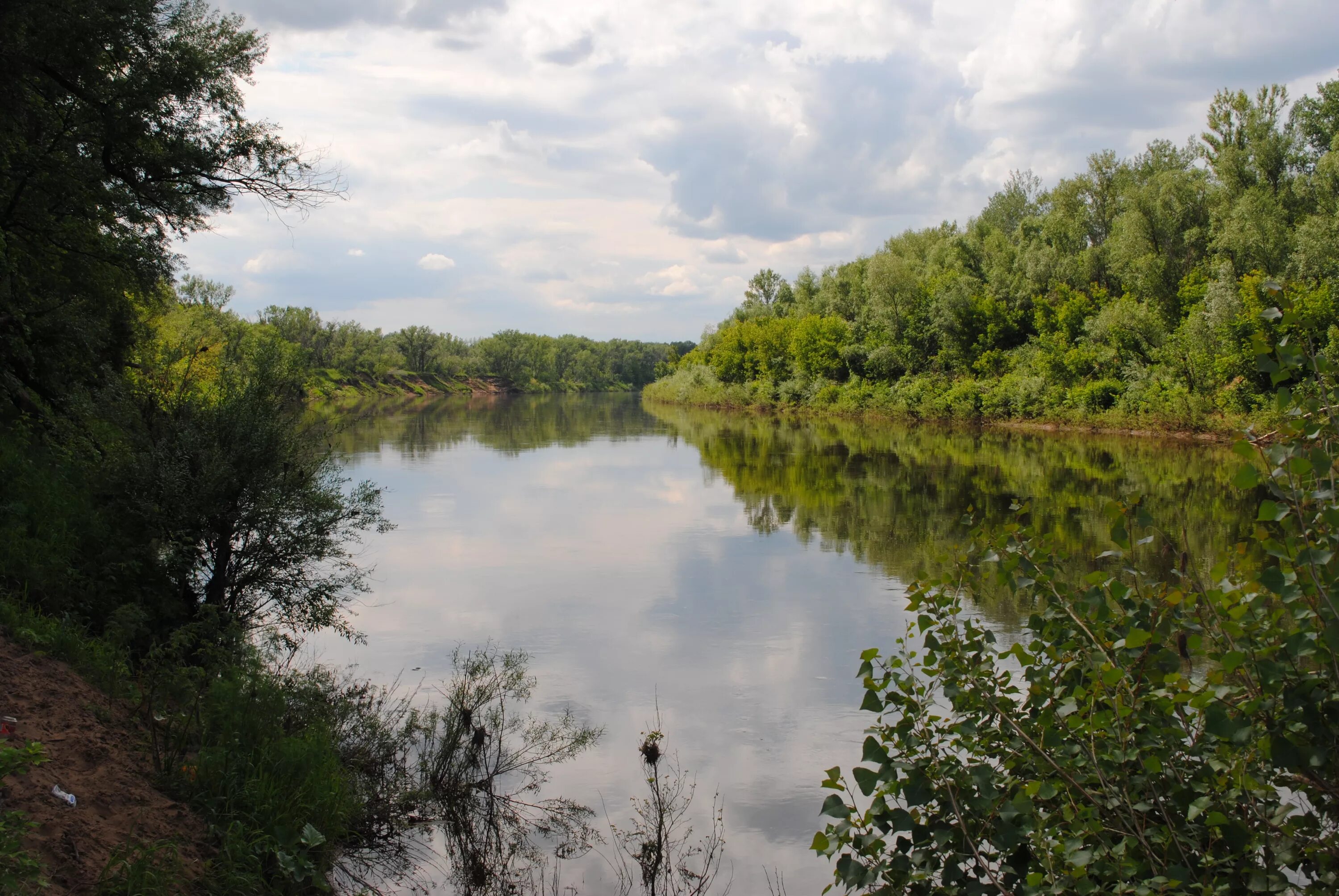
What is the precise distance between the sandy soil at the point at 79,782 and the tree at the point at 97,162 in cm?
638

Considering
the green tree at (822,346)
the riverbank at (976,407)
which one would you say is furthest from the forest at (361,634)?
the green tree at (822,346)

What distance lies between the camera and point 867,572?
54.5 feet

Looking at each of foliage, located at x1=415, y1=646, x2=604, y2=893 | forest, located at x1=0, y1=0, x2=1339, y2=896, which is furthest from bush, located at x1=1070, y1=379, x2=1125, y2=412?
foliage, located at x1=415, y1=646, x2=604, y2=893

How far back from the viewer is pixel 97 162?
1368cm

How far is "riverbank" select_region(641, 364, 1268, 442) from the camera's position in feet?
126

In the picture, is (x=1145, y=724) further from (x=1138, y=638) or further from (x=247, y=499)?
(x=247, y=499)

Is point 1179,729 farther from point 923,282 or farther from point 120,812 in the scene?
point 923,282

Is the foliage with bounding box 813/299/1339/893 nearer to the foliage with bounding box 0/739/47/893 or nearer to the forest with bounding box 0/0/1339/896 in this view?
the forest with bounding box 0/0/1339/896

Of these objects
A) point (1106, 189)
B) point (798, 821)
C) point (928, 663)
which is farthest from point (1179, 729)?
point (1106, 189)

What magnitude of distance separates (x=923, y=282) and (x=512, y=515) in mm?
48705

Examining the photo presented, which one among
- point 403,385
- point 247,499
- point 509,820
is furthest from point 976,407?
point 403,385

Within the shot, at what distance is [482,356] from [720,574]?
456ft

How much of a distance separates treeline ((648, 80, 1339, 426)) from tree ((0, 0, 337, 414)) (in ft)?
91.9

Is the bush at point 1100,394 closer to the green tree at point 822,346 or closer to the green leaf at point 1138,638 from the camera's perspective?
the green tree at point 822,346
